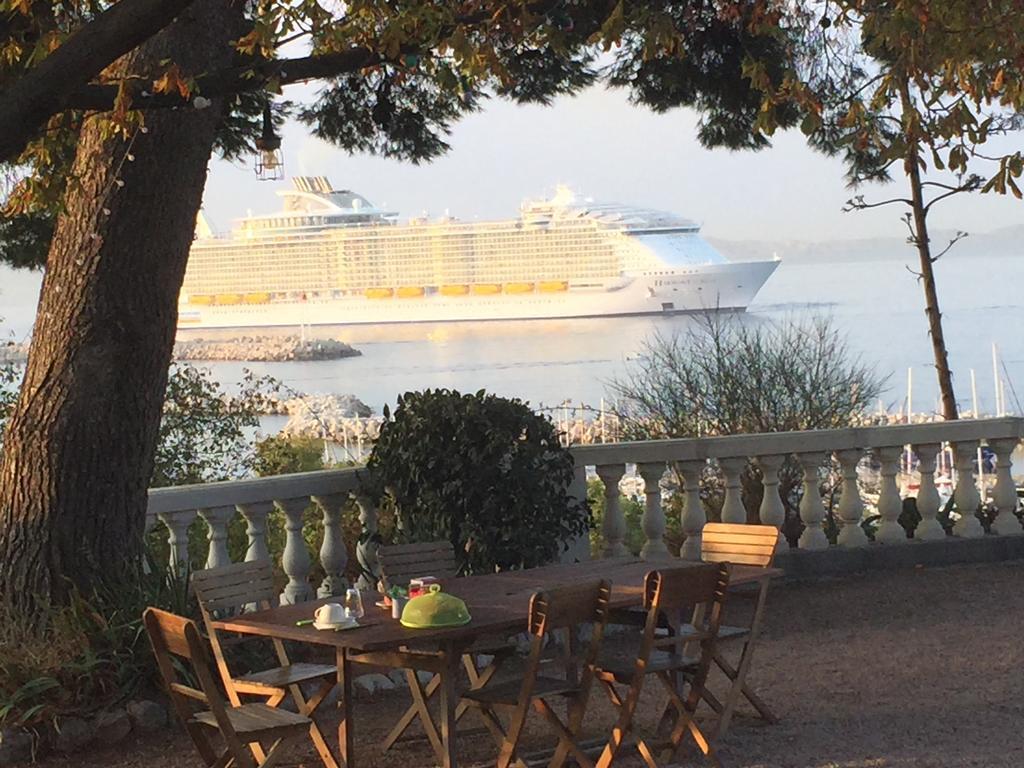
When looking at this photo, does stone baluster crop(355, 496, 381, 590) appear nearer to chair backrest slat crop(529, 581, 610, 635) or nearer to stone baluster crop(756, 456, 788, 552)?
stone baluster crop(756, 456, 788, 552)

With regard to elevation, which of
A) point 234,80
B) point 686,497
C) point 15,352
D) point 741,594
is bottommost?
point 741,594

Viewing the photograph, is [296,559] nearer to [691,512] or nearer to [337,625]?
[337,625]

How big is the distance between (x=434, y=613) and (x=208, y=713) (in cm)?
76

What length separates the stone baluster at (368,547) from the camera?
692cm

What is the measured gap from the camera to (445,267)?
211 feet

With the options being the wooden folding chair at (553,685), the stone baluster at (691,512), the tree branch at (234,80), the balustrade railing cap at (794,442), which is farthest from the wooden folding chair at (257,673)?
the stone baluster at (691,512)

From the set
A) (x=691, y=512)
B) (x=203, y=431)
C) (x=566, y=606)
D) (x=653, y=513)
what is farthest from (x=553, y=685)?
(x=203, y=431)

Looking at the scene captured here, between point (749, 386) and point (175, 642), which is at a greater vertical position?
point (749, 386)

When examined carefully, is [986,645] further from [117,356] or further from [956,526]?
[117,356]

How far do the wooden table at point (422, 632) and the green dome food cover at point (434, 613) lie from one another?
4 cm

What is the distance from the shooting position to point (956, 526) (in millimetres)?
8789

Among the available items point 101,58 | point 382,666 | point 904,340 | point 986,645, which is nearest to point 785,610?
point 986,645

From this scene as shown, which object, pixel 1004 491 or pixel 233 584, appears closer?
pixel 233 584

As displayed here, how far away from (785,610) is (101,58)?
193 inches
